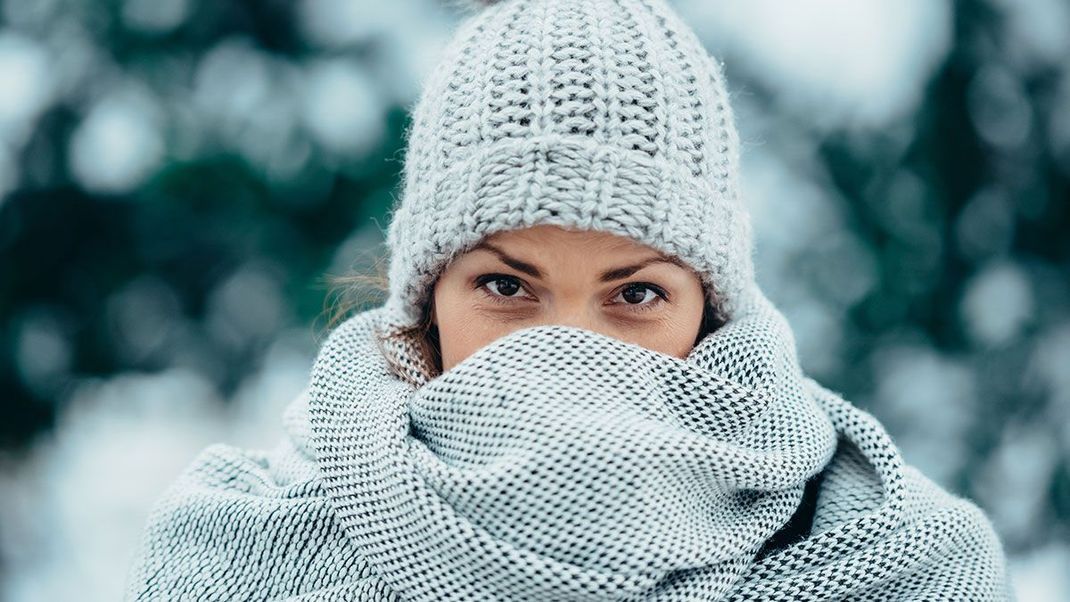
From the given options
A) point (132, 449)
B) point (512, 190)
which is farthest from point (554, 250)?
point (132, 449)

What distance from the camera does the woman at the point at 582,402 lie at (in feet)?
4.41

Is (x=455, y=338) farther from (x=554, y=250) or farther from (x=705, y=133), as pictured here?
(x=705, y=133)

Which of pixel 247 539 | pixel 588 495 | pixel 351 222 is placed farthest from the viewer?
pixel 351 222

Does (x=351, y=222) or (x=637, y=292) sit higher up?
(x=351, y=222)

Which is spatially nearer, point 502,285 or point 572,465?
point 572,465

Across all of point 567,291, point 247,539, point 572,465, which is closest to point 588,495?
point 572,465

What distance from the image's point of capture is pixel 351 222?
174 inches

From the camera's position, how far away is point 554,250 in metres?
1.47

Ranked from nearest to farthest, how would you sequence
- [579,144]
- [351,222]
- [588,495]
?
[588,495] → [579,144] → [351,222]

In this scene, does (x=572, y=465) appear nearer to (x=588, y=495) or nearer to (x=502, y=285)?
(x=588, y=495)

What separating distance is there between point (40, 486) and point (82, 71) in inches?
69.5

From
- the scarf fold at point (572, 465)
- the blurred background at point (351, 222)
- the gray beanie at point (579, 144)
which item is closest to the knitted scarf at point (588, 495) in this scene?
the scarf fold at point (572, 465)

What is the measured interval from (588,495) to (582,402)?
5.1 inches

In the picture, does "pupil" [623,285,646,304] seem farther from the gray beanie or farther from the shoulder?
the shoulder
